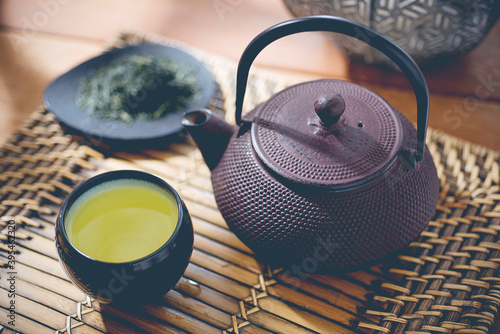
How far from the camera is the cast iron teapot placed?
596 millimetres

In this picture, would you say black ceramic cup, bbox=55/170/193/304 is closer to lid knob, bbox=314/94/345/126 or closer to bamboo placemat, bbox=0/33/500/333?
bamboo placemat, bbox=0/33/500/333

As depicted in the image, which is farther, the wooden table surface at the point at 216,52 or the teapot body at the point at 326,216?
the wooden table surface at the point at 216,52

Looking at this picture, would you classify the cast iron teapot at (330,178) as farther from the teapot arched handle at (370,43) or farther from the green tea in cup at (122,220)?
the green tea in cup at (122,220)

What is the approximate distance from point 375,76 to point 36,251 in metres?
0.94

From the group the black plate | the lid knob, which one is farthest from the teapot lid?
the black plate

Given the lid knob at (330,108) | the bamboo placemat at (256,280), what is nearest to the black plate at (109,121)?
the bamboo placemat at (256,280)

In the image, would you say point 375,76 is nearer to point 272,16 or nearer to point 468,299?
point 272,16

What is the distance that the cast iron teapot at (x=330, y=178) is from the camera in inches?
23.5

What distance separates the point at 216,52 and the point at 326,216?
79 centimetres

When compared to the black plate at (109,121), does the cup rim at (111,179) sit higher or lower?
higher

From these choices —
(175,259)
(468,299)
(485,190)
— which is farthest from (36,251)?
(485,190)

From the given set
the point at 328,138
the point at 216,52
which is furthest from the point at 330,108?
the point at 216,52

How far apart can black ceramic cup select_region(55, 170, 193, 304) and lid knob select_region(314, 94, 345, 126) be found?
25 cm

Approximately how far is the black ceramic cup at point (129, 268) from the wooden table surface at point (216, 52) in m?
0.54
